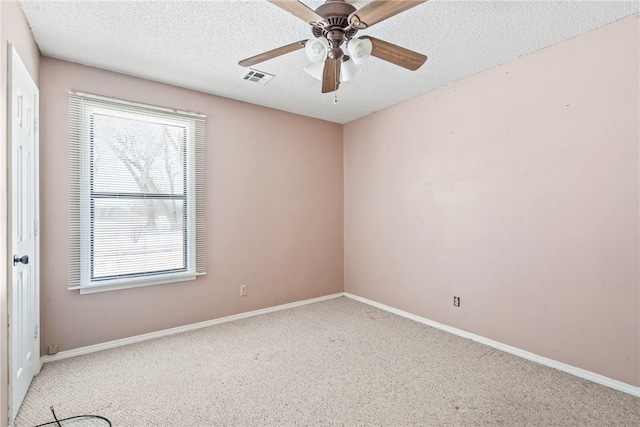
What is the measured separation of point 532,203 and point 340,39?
6.61ft

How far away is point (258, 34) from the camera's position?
2307 mm

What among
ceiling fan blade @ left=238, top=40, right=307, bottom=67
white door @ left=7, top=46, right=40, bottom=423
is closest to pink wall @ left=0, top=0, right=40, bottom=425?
white door @ left=7, top=46, right=40, bottom=423

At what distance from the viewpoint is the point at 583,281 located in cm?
236

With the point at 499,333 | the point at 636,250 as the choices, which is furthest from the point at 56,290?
the point at 636,250

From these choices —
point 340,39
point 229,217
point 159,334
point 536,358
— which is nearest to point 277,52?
point 340,39

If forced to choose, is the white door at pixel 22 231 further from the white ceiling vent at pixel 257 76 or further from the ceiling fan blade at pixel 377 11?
the ceiling fan blade at pixel 377 11

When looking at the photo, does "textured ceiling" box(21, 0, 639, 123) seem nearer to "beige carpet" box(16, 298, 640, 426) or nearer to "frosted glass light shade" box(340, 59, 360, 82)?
"frosted glass light shade" box(340, 59, 360, 82)

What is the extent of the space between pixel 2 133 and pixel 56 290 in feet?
5.01

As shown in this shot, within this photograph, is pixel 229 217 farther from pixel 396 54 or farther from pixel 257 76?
pixel 396 54

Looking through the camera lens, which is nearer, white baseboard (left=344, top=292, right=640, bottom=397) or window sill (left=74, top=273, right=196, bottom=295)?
white baseboard (left=344, top=292, right=640, bottom=397)

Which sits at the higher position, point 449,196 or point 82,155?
point 82,155

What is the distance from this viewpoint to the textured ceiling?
2033 mm

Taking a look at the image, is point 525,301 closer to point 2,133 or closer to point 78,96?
point 2,133

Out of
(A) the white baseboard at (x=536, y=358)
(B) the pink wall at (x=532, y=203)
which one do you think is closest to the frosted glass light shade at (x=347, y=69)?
(B) the pink wall at (x=532, y=203)
